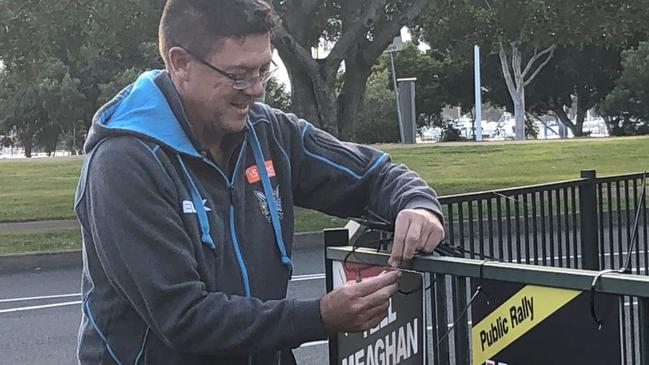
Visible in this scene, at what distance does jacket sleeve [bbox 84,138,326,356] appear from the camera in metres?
2.21

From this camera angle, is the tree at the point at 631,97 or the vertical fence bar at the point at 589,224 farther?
the tree at the point at 631,97

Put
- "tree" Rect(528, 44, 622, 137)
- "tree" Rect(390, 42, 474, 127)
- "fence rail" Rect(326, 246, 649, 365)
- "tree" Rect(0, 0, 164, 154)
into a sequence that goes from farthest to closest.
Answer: "tree" Rect(390, 42, 474, 127)
"tree" Rect(528, 44, 622, 137)
"tree" Rect(0, 0, 164, 154)
"fence rail" Rect(326, 246, 649, 365)

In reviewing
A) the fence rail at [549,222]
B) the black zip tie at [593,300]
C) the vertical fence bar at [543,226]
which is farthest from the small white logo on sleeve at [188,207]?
the vertical fence bar at [543,226]

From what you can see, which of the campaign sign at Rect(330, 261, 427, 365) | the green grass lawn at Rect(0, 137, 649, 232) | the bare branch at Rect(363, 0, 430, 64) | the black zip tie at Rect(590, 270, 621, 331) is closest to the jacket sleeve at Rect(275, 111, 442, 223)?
the campaign sign at Rect(330, 261, 427, 365)

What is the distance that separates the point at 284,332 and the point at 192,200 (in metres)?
0.40

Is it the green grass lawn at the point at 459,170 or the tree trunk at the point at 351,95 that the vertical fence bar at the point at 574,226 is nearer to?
the green grass lawn at the point at 459,170

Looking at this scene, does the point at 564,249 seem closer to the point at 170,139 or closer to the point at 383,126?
the point at 170,139

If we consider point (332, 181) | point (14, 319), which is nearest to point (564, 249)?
point (332, 181)

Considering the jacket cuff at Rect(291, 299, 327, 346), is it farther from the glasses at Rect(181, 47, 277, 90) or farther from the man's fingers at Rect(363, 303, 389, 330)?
the glasses at Rect(181, 47, 277, 90)

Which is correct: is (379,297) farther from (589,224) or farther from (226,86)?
(589,224)

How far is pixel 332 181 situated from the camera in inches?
114

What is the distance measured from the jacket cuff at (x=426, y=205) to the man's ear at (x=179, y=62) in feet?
2.36

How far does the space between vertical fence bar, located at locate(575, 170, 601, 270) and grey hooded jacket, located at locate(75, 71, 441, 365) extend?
2528 millimetres

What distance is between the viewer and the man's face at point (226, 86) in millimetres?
2400
